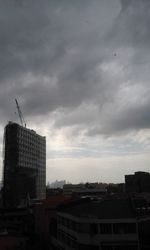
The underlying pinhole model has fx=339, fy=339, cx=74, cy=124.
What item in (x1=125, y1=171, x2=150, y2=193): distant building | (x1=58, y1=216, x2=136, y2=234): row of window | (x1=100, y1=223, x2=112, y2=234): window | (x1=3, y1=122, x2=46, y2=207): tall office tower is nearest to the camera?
(x1=58, y1=216, x2=136, y2=234): row of window

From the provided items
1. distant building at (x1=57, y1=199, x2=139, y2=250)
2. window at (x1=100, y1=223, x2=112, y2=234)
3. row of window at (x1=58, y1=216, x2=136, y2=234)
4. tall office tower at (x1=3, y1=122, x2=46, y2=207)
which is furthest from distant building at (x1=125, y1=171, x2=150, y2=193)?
window at (x1=100, y1=223, x2=112, y2=234)

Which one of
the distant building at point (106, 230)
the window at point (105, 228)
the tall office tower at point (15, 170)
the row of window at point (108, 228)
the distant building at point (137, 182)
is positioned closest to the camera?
the distant building at point (106, 230)

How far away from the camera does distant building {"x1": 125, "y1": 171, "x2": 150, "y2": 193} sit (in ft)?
589

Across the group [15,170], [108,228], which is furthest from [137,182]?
[108,228]

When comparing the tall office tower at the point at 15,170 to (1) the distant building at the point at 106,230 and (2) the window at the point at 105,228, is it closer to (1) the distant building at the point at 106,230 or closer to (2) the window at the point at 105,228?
(1) the distant building at the point at 106,230

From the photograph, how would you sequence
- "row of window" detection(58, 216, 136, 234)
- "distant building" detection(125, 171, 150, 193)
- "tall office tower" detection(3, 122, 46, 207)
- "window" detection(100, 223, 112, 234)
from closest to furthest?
"row of window" detection(58, 216, 136, 234)
"window" detection(100, 223, 112, 234)
"tall office tower" detection(3, 122, 46, 207)
"distant building" detection(125, 171, 150, 193)

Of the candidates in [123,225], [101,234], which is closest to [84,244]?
[101,234]

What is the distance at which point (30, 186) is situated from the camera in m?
189

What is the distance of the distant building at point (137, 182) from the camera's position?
589 ft

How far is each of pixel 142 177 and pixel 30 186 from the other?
203 ft

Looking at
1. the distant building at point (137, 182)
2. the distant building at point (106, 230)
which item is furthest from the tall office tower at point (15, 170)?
the distant building at point (106, 230)

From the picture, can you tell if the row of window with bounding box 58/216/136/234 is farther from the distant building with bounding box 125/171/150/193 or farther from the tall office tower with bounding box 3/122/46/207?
the distant building with bounding box 125/171/150/193

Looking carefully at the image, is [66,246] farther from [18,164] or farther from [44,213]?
[18,164]

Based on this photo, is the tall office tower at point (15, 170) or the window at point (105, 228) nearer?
the window at point (105, 228)
